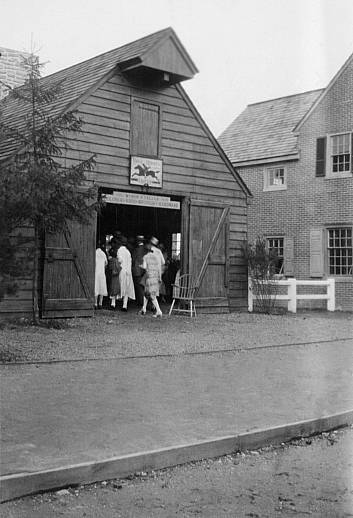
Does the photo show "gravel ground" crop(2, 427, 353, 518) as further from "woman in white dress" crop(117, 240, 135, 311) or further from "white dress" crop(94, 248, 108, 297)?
"woman in white dress" crop(117, 240, 135, 311)

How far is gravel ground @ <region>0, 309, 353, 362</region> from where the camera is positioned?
10.1m

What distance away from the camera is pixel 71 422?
5.79m

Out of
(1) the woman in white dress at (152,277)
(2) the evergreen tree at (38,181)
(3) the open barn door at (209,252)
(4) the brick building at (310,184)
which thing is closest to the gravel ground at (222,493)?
(2) the evergreen tree at (38,181)

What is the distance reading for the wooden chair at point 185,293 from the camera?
1616cm

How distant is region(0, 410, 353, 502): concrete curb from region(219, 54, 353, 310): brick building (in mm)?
16185

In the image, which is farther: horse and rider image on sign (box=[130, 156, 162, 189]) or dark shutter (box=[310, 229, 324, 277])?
dark shutter (box=[310, 229, 324, 277])

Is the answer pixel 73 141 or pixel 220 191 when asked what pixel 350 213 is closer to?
pixel 220 191

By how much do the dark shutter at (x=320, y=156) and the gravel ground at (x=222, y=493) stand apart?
18349 millimetres

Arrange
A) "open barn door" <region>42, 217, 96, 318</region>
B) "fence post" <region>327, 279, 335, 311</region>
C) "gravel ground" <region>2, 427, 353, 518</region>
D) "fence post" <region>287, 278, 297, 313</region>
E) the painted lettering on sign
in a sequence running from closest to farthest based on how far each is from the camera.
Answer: "gravel ground" <region>2, 427, 353, 518</region>
"open barn door" <region>42, 217, 96, 318</region>
the painted lettering on sign
"fence post" <region>287, 278, 297, 313</region>
"fence post" <region>327, 279, 335, 311</region>

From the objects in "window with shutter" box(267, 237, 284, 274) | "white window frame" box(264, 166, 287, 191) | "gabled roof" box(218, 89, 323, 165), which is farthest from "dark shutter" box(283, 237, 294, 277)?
"gabled roof" box(218, 89, 323, 165)

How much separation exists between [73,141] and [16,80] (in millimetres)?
8646

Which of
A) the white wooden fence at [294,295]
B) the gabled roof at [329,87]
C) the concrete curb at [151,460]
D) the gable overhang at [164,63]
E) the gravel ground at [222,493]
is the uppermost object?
the gabled roof at [329,87]

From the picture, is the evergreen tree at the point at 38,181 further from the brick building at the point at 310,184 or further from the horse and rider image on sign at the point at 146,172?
the brick building at the point at 310,184

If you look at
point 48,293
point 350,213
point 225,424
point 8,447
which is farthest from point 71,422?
point 350,213
